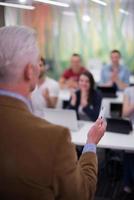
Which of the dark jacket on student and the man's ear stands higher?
the man's ear

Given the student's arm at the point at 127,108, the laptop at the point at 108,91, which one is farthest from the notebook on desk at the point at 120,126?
the laptop at the point at 108,91

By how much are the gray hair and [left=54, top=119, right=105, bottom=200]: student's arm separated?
0.26m

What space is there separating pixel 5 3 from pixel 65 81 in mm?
1932

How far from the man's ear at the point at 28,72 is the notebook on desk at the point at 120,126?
1958 mm

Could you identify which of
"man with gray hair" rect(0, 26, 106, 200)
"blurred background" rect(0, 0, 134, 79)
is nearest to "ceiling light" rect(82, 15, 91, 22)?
"blurred background" rect(0, 0, 134, 79)

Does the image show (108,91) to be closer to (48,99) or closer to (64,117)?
(48,99)

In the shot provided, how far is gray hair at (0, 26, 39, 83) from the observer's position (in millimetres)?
1014

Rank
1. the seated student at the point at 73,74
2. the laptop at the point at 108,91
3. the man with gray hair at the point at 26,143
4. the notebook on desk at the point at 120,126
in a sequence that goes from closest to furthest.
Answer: the man with gray hair at the point at 26,143, the notebook on desk at the point at 120,126, the laptop at the point at 108,91, the seated student at the point at 73,74

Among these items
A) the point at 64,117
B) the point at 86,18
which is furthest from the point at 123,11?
the point at 64,117

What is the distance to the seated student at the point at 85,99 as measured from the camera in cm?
359

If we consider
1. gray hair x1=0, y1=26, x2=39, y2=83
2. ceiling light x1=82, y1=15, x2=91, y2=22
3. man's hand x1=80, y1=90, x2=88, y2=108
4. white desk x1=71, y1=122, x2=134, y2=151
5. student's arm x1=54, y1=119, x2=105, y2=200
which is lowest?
white desk x1=71, y1=122, x2=134, y2=151

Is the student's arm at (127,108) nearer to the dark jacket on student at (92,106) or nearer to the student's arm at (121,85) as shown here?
the dark jacket on student at (92,106)

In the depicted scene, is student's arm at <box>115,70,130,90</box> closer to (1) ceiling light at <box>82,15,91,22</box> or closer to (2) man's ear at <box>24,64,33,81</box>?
(1) ceiling light at <box>82,15,91,22</box>

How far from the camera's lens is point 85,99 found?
3.66 m
